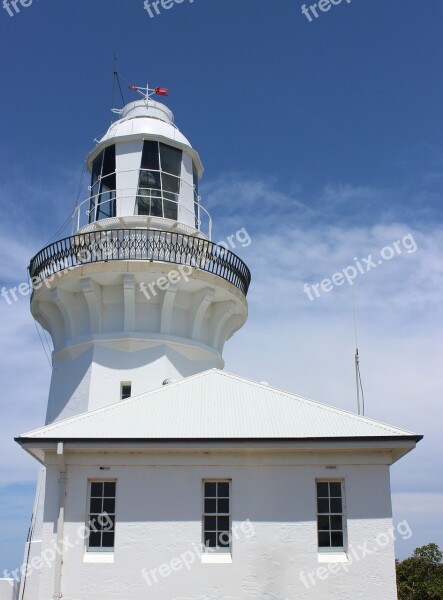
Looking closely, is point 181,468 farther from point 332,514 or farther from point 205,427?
point 332,514

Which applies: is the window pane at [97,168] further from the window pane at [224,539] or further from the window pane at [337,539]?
the window pane at [337,539]

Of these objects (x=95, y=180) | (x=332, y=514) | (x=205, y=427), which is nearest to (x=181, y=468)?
(x=205, y=427)

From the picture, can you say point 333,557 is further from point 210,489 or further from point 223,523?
point 210,489

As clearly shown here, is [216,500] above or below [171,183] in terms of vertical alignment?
below

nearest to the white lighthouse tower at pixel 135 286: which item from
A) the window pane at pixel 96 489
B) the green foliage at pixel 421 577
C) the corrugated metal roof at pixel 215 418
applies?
the corrugated metal roof at pixel 215 418

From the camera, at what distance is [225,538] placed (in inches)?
488

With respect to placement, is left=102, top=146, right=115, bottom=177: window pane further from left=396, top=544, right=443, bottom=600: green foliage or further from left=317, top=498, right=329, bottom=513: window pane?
left=396, top=544, right=443, bottom=600: green foliage

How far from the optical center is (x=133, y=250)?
17.9 metres

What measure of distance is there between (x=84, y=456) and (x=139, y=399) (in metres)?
1.70

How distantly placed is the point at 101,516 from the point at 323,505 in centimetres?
366

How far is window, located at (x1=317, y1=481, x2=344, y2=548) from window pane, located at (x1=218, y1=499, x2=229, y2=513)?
150cm

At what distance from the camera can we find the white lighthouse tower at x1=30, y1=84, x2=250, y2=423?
58.2ft

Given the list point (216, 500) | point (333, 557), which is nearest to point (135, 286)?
point (216, 500)

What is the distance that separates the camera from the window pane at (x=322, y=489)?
41.3ft
